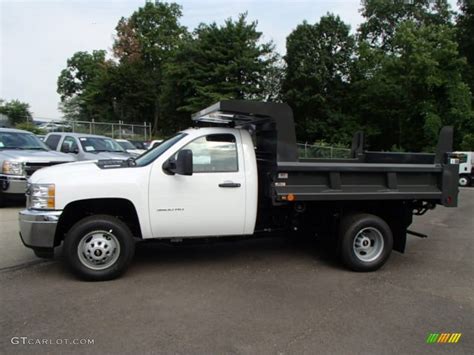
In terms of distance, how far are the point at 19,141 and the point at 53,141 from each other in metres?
3.31

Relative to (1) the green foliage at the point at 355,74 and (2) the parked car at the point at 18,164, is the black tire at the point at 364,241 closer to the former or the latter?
(2) the parked car at the point at 18,164

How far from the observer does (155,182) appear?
528 centimetres

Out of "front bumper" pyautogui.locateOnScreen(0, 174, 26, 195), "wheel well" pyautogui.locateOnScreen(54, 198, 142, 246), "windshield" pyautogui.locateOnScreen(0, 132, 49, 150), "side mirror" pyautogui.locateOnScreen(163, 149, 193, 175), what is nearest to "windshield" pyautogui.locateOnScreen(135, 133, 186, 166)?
"side mirror" pyautogui.locateOnScreen(163, 149, 193, 175)

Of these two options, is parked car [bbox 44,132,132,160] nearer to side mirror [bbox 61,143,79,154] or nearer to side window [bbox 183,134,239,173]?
side mirror [bbox 61,143,79,154]

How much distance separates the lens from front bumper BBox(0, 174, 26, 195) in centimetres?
951

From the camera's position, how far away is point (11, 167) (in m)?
9.53

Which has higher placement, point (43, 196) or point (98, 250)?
point (43, 196)

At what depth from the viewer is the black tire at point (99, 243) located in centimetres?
502

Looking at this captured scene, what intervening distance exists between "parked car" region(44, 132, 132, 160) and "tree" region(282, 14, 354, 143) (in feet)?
90.6

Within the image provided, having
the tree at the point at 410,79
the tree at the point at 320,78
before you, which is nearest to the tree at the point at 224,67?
the tree at the point at 320,78

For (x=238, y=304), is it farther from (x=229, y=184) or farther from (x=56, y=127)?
(x=56, y=127)

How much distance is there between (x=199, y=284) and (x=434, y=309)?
Result: 2.63 meters

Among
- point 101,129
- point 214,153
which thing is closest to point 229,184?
point 214,153

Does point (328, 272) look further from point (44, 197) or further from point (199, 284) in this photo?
point (44, 197)
